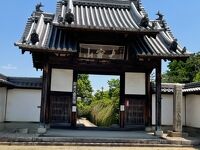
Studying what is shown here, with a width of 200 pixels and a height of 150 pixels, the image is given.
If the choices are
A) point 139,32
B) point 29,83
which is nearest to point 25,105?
point 29,83

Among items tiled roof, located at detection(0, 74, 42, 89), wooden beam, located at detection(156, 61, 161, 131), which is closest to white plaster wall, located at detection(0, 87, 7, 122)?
tiled roof, located at detection(0, 74, 42, 89)

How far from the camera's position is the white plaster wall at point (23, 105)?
1858 centimetres

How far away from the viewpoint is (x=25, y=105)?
18734mm

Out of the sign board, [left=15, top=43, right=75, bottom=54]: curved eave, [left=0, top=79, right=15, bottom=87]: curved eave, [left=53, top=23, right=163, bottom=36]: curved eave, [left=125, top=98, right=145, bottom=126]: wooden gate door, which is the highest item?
[left=53, top=23, right=163, bottom=36]: curved eave

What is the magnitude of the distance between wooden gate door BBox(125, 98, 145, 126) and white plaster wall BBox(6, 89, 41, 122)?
506 cm

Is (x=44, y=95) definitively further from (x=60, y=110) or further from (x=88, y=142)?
(x=88, y=142)

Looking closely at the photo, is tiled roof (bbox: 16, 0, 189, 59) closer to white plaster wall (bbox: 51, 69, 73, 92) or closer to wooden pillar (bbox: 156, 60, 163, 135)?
wooden pillar (bbox: 156, 60, 163, 135)

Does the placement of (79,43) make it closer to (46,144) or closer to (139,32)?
(139,32)

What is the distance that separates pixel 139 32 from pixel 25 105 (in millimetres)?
7648

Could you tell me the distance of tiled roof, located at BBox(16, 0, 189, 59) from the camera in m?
15.9

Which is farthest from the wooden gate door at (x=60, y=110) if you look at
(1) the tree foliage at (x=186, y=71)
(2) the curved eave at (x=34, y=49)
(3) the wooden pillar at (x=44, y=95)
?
(1) the tree foliage at (x=186, y=71)

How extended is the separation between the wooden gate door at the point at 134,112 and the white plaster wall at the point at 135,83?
1.49 ft

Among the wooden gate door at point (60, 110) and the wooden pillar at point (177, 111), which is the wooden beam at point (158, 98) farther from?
the wooden gate door at point (60, 110)

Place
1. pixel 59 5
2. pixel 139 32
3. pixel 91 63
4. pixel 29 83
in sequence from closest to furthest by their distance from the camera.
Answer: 1. pixel 139 32
2. pixel 91 63
3. pixel 29 83
4. pixel 59 5
